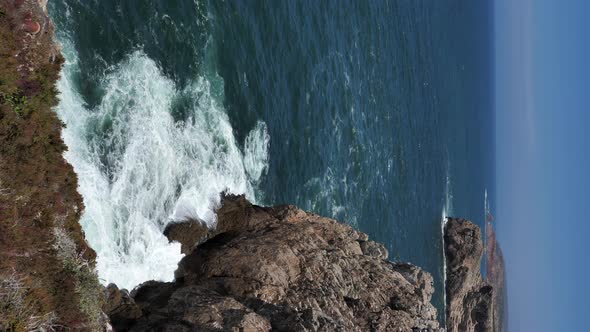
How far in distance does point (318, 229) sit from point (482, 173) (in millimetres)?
131725

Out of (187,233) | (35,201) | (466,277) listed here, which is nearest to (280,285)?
(187,233)

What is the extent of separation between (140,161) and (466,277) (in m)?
71.7

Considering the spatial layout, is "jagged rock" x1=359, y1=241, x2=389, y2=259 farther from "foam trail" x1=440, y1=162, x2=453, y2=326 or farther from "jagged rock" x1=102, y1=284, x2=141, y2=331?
"foam trail" x1=440, y1=162, x2=453, y2=326

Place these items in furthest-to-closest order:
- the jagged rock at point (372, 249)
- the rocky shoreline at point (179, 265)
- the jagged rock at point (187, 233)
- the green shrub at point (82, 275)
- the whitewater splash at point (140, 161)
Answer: the jagged rock at point (372, 249)
the jagged rock at point (187, 233)
the whitewater splash at point (140, 161)
the green shrub at point (82, 275)
the rocky shoreline at point (179, 265)

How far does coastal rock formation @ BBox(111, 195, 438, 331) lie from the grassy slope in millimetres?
4447

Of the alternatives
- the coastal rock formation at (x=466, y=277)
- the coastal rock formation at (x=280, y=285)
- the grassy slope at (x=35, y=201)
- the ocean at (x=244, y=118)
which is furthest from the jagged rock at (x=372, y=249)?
the coastal rock formation at (x=466, y=277)

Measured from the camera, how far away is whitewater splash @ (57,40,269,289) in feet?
90.5

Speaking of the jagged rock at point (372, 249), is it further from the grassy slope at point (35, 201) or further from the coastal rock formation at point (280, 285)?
the grassy slope at point (35, 201)

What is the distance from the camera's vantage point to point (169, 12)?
119 ft

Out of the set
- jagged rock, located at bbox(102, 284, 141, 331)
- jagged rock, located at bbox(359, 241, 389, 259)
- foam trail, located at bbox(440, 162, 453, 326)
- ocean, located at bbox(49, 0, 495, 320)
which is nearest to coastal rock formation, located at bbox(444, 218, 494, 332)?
foam trail, located at bbox(440, 162, 453, 326)

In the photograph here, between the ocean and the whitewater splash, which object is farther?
the ocean

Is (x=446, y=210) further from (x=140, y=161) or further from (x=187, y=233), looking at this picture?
(x=140, y=161)

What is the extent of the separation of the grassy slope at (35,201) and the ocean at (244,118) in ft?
15.8

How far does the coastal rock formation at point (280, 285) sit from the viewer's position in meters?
26.1
